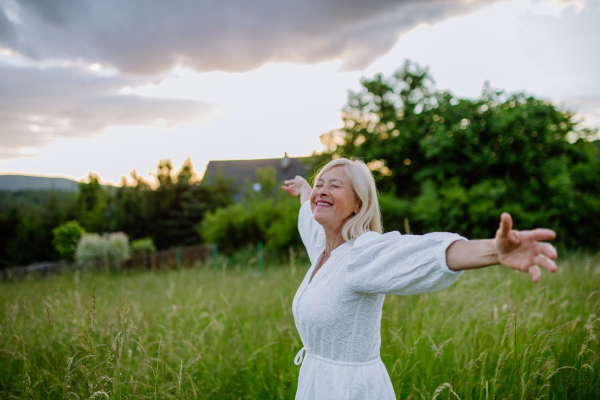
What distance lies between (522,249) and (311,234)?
1.24m

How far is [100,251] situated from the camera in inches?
359

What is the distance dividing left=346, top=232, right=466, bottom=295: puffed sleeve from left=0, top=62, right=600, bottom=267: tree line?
856 centimetres

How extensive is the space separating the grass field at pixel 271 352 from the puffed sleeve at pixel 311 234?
773 mm

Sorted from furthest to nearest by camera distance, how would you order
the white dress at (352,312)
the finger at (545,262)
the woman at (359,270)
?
the white dress at (352,312) → the woman at (359,270) → the finger at (545,262)

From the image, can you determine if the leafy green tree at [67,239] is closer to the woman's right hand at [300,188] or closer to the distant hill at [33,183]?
the distant hill at [33,183]

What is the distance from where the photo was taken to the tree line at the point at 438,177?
891cm

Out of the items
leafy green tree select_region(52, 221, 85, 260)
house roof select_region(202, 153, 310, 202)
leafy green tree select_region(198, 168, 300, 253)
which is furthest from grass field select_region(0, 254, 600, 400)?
house roof select_region(202, 153, 310, 202)

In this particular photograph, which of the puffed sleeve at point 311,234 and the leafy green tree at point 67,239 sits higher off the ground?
the puffed sleeve at point 311,234

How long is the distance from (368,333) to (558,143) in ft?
34.9

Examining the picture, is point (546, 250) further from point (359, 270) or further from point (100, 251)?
point (100, 251)

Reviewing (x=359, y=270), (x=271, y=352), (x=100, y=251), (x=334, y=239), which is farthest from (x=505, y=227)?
(x=100, y=251)

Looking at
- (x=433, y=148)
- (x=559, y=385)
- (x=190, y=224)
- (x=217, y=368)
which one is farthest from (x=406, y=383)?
(x=190, y=224)

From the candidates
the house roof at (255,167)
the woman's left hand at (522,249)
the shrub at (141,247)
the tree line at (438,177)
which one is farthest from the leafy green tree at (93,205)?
the woman's left hand at (522,249)

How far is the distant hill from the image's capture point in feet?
34.4
